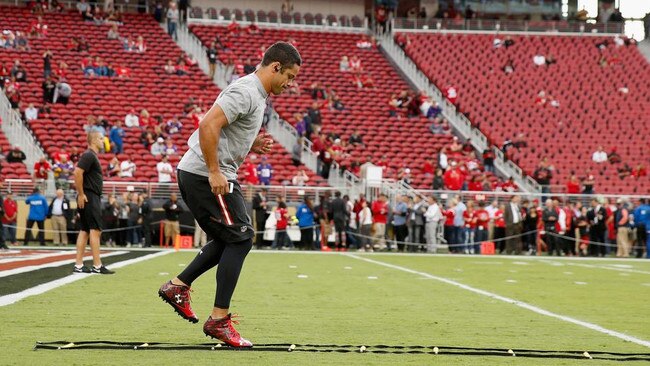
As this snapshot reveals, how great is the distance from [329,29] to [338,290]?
1455 inches

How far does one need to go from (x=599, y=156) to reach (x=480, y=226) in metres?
9.52

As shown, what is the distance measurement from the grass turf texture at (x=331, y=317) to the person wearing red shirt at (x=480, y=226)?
14.6 meters

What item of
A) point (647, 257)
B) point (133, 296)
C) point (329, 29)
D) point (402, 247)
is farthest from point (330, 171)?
point (133, 296)

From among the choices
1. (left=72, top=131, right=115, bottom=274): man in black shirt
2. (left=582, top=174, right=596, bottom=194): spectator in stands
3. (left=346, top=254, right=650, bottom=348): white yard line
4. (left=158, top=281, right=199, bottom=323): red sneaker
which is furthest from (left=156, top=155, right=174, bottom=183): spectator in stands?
(left=158, top=281, right=199, bottom=323): red sneaker

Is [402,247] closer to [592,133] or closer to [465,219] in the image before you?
[465,219]

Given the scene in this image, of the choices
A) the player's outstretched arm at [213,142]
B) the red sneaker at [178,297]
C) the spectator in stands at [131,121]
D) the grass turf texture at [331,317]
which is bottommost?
the grass turf texture at [331,317]

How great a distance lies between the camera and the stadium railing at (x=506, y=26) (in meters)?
48.1

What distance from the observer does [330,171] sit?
32781 mm

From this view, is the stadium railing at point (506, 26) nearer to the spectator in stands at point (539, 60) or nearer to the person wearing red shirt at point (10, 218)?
the spectator in stands at point (539, 60)

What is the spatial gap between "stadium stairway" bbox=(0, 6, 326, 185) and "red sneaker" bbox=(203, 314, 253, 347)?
23734 millimetres

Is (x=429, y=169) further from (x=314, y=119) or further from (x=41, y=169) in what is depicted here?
(x=41, y=169)

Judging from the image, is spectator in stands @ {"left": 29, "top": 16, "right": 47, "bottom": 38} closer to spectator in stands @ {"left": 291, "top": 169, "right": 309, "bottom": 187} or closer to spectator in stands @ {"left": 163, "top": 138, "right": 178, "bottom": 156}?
spectator in stands @ {"left": 163, "top": 138, "right": 178, "bottom": 156}

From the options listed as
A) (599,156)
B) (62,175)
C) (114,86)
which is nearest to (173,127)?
(114,86)

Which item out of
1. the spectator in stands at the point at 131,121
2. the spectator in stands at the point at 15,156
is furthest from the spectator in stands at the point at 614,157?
the spectator in stands at the point at 15,156
